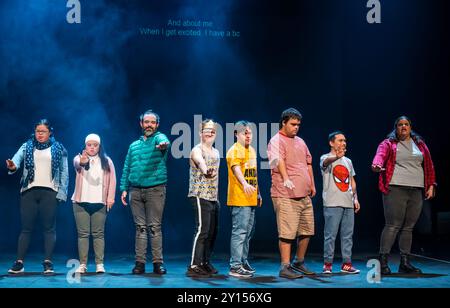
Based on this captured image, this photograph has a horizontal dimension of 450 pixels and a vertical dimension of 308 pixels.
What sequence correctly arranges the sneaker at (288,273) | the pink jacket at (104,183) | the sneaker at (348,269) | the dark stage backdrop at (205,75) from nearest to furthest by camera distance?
the sneaker at (288,273) < the pink jacket at (104,183) < the sneaker at (348,269) < the dark stage backdrop at (205,75)

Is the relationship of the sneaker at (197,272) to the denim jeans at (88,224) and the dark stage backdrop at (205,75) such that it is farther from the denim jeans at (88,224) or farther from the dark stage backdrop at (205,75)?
the dark stage backdrop at (205,75)

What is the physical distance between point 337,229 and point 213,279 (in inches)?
53.9

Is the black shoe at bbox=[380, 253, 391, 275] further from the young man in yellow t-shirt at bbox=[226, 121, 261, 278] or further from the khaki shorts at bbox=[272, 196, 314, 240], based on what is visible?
the young man in yellow t-shirt at bbox=[226, 121, 261, 278]

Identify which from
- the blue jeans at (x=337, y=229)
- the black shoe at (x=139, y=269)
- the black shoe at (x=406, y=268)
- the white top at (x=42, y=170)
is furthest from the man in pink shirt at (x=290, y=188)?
the white top at (x=42, y=170)

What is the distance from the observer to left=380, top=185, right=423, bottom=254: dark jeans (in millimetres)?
5660

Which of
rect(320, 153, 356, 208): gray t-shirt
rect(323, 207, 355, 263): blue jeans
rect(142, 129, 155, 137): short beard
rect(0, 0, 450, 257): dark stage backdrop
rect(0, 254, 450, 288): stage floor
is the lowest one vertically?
rect(0, 254, 450, 288): stage floor

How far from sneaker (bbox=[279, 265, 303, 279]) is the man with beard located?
1075 mm

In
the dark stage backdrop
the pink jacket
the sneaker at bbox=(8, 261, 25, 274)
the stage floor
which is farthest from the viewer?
the dark stage backdrop

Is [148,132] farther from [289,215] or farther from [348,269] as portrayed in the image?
[348,269]

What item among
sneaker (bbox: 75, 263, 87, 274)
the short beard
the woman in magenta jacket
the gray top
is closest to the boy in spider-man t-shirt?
the woman in magenta jacket

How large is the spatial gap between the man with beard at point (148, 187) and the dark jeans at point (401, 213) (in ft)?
6.68

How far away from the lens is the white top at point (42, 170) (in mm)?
5668

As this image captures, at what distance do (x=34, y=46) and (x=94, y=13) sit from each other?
80cm

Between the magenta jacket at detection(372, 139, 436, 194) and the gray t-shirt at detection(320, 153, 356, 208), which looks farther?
Result: the gray t-shirt at detection(320, 153, 356, 208)
